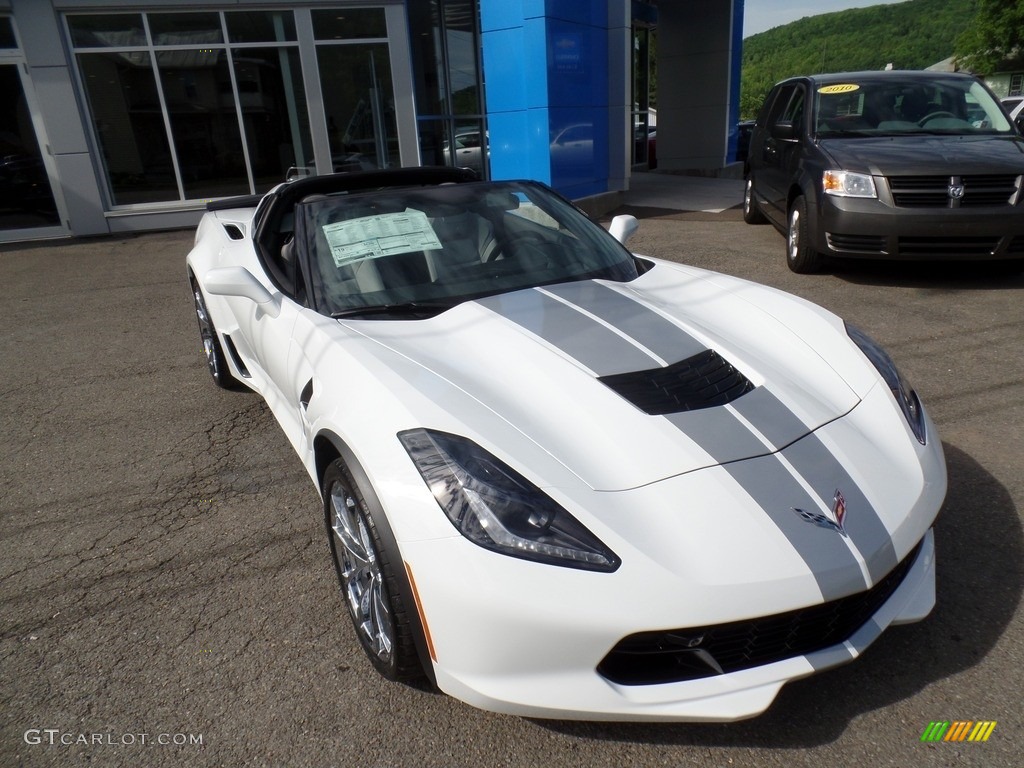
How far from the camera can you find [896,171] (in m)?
5.60

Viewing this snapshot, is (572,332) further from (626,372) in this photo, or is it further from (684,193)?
(684,193)

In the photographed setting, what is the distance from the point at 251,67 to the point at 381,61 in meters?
2.07

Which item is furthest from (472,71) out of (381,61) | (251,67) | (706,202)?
(706,202)

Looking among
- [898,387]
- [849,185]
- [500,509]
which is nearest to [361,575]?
[500,509]

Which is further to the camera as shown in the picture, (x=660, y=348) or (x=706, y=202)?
(x=706, y=202)

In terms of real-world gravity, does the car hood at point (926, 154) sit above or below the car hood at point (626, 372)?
above

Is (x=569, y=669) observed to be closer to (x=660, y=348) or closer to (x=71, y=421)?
(x=660, y=348)

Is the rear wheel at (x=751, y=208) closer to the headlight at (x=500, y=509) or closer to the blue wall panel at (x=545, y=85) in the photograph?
the blue wall panel at (x=545, y=85)

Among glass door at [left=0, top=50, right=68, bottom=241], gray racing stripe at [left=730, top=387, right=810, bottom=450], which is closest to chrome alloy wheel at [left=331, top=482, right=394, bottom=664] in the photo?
gray racing stripe at [left=730, top=387, right=810, bottom=450]

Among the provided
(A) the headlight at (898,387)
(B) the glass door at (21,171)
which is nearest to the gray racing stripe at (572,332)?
(A) the headlight at (898,387)

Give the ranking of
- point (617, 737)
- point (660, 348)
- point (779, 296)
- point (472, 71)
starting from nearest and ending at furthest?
point (617, 737) < point (660, 348) < point (779, 296) < point (472, 71)

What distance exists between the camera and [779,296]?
9.95ft

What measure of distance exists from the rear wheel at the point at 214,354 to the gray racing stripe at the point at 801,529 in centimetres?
332

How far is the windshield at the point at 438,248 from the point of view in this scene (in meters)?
2.83
